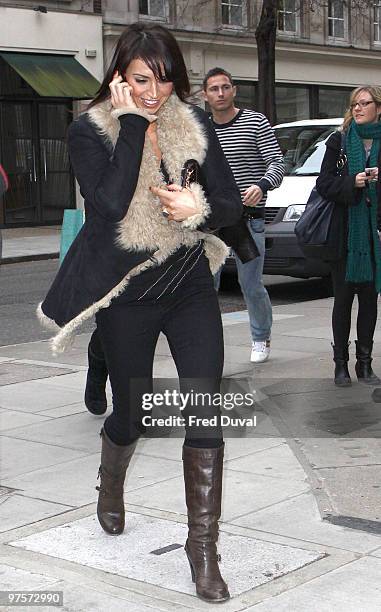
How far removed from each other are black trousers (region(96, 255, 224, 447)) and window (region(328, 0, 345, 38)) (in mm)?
29167

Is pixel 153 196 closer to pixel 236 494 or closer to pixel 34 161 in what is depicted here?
pixel 236 494

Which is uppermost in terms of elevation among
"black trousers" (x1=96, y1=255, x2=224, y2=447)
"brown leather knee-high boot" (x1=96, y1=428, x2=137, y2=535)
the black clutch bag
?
the black clutch bag

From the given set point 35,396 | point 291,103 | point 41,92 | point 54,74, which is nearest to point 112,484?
point 35,396

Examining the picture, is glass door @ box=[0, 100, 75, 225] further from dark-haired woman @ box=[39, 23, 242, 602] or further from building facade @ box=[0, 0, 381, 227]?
dark-haired woman @ box=[39, 23, 242, 602]

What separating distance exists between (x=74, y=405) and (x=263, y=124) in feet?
7.57

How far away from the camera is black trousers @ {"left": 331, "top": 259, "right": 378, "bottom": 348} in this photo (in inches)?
274

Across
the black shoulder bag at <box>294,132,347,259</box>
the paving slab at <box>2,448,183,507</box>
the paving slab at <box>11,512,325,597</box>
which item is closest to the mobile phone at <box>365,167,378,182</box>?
the black shoulder bag at <box>294,132,347,259</box>

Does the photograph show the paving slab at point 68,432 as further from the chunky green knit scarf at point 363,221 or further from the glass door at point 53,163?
the glass door at point 53,163

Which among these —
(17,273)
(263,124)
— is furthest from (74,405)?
(17,273)

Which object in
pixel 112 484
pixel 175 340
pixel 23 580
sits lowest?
pixel 23 580

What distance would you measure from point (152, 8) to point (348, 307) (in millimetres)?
21250

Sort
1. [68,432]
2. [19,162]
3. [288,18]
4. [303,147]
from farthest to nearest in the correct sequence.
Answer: [288,18], [19,162], [303,147], [68,432]

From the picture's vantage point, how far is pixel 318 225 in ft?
22.7

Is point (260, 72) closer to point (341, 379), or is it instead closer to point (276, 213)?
point (276, 213)
